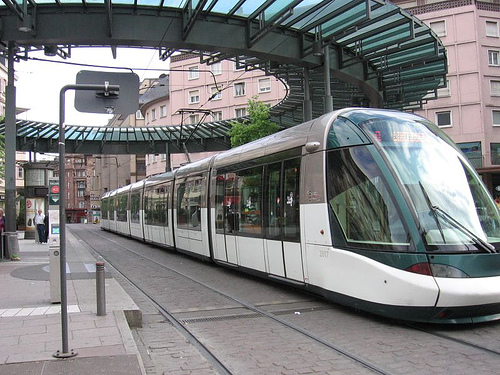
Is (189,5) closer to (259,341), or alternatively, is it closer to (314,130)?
(314,130)

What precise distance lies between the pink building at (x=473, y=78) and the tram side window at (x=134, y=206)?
2399 centimetres

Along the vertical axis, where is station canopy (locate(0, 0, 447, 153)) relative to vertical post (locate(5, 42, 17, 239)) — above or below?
above

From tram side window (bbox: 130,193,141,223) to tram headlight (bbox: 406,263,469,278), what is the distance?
1794 cm

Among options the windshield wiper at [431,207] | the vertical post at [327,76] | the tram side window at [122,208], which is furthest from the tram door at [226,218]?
the tram side window at [122,208]

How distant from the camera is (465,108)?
121 ft

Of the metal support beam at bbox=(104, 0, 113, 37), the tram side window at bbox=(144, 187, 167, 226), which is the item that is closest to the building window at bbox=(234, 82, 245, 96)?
the tram side window at bbox=(144, 187, 167, 226)

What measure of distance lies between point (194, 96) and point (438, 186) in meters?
44.7

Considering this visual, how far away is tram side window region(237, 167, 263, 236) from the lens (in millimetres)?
9688

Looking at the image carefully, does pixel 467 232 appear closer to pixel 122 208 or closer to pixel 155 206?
pixel 155 206

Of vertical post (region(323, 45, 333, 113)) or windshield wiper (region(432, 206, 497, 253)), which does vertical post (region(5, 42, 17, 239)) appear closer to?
vertical post (region(323, 45, 333, 113))

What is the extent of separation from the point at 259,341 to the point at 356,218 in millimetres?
2178

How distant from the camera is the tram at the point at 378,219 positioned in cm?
604

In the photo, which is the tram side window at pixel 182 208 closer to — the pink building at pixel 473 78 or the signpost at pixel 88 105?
the signpost at pixel 88 105

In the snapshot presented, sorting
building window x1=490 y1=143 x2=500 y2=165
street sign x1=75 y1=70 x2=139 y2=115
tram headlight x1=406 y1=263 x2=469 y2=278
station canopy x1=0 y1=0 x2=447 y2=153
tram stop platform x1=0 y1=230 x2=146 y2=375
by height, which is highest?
station canopy x1=0 y1=0 x2=447 y2=153
